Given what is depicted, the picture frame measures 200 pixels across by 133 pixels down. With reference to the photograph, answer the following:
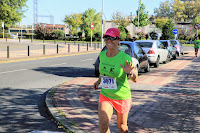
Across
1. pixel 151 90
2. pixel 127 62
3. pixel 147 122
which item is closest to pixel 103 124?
pixel 127 62

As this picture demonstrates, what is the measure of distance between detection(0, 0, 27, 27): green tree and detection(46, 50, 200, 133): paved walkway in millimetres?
42077

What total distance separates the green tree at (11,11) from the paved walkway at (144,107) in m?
42.1

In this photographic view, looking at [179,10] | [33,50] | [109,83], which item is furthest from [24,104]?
[179,10]

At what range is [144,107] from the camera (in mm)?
6492

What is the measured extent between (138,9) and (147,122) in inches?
2611

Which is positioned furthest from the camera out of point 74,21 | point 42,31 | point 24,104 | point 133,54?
point 74,21

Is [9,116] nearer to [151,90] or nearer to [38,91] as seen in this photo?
[38,91]

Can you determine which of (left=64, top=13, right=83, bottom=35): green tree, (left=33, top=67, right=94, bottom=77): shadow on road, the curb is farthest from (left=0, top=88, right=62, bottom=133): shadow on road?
(left=64, top=13, right=83, bottom=35): green tree

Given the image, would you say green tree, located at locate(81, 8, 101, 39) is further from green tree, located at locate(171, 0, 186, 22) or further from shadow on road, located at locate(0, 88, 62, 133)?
shadow on road, located at locate(0, 88, 62, 133)

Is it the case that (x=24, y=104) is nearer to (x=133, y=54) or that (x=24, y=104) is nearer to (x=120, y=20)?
(x=133, y=54)

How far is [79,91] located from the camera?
8.27 metres

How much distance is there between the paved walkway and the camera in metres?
5.09

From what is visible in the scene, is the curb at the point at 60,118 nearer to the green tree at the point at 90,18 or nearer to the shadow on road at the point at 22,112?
the shadow on road at the point at 22,112

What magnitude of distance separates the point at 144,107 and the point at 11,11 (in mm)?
46376
